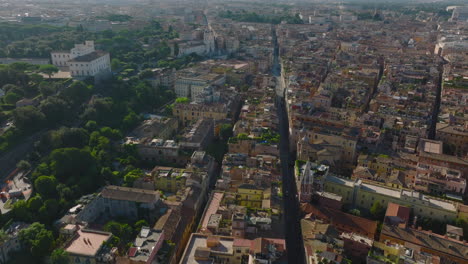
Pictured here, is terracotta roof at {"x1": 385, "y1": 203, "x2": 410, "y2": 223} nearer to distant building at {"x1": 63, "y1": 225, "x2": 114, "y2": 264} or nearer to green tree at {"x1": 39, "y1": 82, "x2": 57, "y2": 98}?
distant building at {"x1": 63, "y1": 225, "x2": 114, "y2": 264}

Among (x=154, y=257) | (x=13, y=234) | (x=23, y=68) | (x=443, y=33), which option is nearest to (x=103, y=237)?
(x=154, y=257)

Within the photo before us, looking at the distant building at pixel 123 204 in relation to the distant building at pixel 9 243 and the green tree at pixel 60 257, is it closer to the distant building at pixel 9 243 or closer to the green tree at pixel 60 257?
the distant building at pixel 9 243

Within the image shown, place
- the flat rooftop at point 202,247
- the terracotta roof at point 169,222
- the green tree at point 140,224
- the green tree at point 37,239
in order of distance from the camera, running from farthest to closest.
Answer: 1. the green tree at point 140,224
2. the terracotta roof at point 169,222
3. the green tree at point 37,239
4. the flat rooftop at point 202,247

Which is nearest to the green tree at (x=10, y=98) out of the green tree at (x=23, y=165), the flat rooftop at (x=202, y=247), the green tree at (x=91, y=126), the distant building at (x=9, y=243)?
the green tree at (x=91, y=126)

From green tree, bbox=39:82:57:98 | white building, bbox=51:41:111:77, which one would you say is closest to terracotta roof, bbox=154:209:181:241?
green tree, bbox=39:82:57:98

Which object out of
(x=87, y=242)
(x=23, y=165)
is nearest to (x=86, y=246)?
(x=87, y=242)
